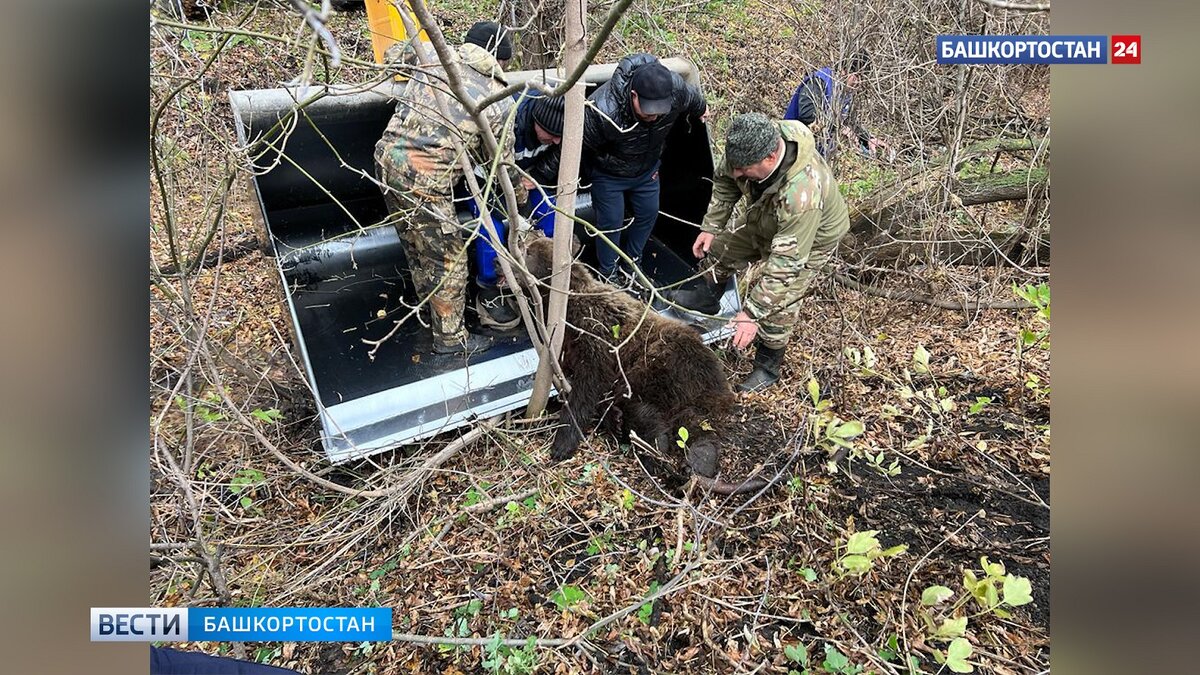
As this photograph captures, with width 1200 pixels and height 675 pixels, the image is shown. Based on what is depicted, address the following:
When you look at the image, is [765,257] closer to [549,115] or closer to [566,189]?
[549,115]

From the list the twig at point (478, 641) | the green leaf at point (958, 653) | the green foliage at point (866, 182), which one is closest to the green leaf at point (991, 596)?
the green leaf at point (958, 653)

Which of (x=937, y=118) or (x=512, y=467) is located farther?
(x=937, y=118)

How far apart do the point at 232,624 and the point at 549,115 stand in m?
3.61

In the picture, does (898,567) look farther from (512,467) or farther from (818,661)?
(512,467)

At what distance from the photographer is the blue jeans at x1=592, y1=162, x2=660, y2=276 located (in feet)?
15.0

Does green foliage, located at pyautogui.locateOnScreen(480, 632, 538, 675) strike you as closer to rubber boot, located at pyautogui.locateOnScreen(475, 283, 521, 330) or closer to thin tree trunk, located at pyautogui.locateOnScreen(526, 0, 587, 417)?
thin tree trunk, located at pyautogui.locateOnScreen(526, 0, 587, 417)

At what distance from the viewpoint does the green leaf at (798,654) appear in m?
2.42

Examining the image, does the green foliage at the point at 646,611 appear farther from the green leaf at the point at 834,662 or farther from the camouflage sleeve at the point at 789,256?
the camouflage sleeve at the point at 789,256

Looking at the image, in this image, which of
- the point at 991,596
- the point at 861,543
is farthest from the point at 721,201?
the point at 991,596

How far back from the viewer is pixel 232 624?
108 centimetres
